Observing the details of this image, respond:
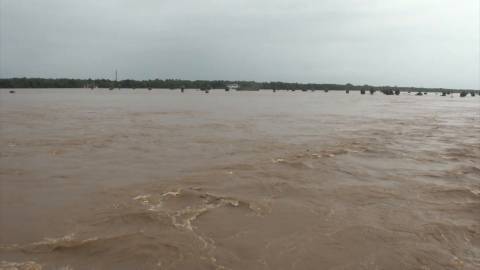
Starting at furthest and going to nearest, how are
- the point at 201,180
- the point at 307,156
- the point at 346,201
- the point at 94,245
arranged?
the point at 307,156
the point at 201,180
the point at 346,201
the point at 94,245

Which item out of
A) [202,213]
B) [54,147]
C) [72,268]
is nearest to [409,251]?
[202,213]

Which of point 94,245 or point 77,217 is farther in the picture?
point 77,217

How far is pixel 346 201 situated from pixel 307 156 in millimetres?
4503

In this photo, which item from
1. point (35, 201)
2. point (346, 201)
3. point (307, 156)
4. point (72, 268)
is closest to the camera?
point (72, 268)

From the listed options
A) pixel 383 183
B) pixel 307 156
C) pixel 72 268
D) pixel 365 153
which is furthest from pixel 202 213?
pixel 365 153

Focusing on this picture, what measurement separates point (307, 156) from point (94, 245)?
7.85 meters

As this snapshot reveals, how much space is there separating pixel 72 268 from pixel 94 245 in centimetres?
59

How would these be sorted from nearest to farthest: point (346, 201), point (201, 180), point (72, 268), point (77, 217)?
point (72, 268) → point (77, 217) → point (346, 201) → point (201, 180)

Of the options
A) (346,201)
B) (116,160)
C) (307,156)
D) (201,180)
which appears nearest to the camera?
(346,201)

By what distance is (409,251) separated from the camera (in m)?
5.10

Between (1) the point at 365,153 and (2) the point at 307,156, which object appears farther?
(1) the point at 365,153

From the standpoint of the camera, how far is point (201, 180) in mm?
8500

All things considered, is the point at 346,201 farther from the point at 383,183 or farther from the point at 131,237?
the point at 131,237

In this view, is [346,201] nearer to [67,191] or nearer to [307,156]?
[307,156]
